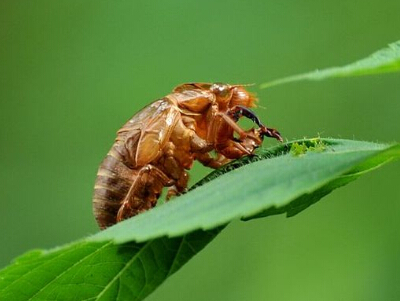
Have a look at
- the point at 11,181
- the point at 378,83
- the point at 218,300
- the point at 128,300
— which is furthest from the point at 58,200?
the point at 128,300

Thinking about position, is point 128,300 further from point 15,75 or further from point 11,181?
point 15,75

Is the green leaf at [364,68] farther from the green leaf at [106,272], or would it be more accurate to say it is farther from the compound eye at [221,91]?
the compound eye at [221,91]

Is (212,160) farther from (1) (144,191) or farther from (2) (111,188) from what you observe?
(2) (111,188)

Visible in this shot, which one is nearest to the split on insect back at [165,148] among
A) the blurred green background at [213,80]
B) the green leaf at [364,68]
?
the green leaf at [364,68]

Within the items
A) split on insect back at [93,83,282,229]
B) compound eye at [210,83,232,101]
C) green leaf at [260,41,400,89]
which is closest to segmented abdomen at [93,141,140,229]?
split on insect back at [93,83,282,229]

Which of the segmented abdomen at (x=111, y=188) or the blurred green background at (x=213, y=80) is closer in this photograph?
the segmented abdomen at (x=111, y=188)

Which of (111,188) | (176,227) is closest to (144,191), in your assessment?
(111,188)
